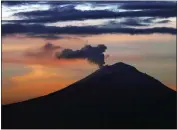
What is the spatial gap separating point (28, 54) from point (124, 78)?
37.2 inches

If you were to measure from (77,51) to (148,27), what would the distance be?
0.73 metres

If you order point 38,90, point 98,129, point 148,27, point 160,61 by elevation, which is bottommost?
point 98,129

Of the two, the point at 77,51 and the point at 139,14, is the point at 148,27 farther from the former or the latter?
the point at 77,51

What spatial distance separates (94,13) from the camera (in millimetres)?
3256

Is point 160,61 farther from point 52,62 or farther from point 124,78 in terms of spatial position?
point 52,62

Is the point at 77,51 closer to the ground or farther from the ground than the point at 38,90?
farther from the ground

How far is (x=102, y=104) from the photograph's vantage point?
326 cm

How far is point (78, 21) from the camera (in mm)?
3246

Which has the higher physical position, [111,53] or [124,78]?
[111,53]

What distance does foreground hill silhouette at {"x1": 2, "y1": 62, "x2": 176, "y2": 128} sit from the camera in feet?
10.6

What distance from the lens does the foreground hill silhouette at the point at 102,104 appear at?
3.23 metres

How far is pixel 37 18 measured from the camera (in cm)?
322

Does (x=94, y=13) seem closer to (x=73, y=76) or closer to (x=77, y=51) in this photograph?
(x=77, y=51)

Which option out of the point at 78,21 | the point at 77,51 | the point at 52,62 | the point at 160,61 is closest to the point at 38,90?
the point at 52,62
